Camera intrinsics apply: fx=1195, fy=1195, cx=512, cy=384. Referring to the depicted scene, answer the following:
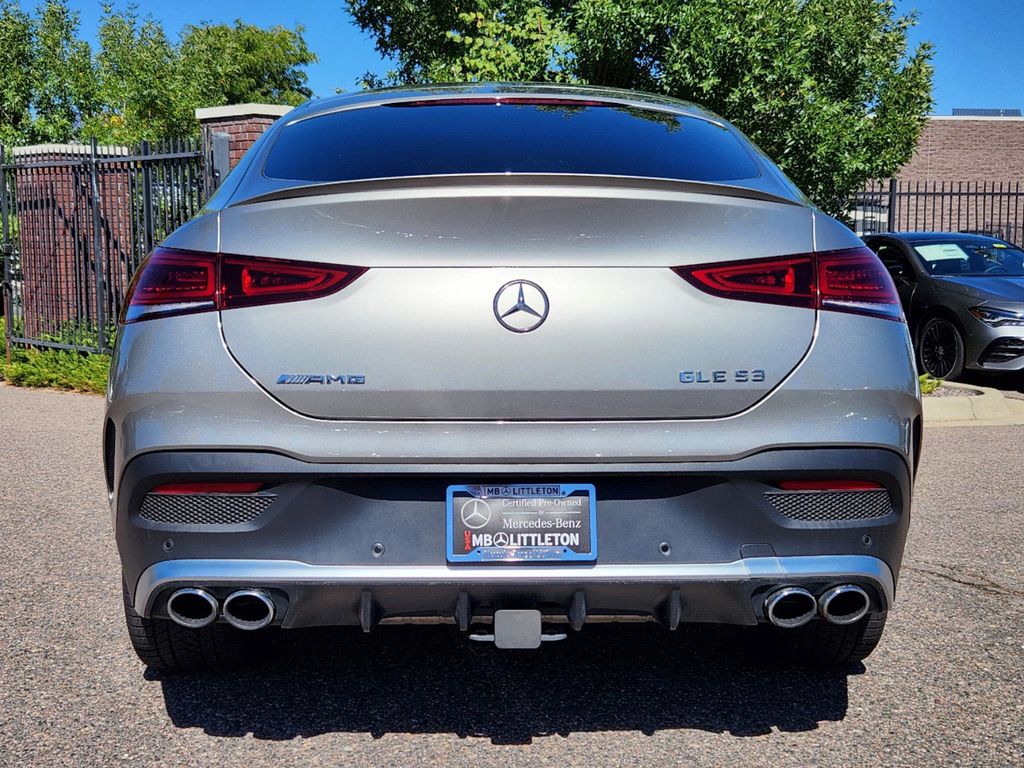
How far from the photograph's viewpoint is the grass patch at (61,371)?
1166cm

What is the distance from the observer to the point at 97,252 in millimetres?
12312

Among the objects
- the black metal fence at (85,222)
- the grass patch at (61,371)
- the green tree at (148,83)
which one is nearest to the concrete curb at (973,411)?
the black metal fence at (85,222)

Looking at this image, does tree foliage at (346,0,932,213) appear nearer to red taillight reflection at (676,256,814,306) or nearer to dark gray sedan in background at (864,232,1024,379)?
dark gray sedan in background at (864,232,1024,379)

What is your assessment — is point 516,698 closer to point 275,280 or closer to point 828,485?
point 828,485

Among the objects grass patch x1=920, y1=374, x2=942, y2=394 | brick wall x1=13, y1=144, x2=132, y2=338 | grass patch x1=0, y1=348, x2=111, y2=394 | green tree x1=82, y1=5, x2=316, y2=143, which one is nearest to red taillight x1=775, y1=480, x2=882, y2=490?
grass patch x1=920, y1=374, x2=942, y2=394

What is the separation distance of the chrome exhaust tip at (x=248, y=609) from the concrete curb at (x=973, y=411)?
309 inches

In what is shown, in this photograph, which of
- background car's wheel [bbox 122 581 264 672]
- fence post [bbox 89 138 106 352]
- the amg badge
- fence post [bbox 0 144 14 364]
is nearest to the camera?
the amg badge

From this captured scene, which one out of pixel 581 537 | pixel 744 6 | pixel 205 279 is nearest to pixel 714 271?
pixel 581 537

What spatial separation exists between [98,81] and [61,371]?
18.6m

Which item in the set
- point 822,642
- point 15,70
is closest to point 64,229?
point 822,642

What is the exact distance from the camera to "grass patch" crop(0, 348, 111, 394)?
11664mm

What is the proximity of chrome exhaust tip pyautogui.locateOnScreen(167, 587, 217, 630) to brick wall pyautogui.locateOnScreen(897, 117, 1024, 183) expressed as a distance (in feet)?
134

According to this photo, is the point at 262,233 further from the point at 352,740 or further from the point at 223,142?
the point at 223,142

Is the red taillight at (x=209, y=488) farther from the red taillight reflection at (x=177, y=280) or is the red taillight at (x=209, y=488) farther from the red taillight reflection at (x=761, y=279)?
the red taillight reflection at (x=761, y=279)
